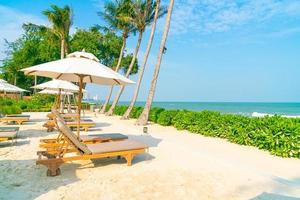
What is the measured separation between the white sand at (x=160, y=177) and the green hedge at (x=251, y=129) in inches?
18.0

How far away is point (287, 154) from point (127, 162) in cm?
489

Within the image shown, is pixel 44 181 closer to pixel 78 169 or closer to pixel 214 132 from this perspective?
pixel 78 169

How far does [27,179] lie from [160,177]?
2.73 meters

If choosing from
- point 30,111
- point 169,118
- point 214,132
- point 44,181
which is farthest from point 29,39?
point 44,181

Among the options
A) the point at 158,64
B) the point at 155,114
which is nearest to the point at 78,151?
the point at 158,64

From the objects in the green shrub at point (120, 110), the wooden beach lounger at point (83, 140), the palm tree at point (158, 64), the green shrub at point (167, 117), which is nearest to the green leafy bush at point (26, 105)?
the green shrub at point (120, 110)

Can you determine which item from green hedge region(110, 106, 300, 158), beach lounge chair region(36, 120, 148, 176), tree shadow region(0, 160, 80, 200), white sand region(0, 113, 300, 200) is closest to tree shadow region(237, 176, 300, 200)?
white sand region(0, 113, 300, 200)

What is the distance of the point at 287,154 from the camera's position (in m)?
8.34

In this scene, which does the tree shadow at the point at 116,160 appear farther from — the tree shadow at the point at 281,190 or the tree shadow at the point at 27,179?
the tree shadow at the point at 281,190

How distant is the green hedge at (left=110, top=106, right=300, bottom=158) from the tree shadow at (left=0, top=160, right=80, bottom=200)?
6.08 meters

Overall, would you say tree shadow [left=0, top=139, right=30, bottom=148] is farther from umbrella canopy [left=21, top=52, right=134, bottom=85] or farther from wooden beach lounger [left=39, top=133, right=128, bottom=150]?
umbrella canopy [left=21, top=52, right=134, bottom=85]

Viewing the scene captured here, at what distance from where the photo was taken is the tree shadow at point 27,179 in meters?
4.94

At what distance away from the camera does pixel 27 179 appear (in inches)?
222

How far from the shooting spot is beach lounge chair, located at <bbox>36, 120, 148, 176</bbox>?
587 cm
